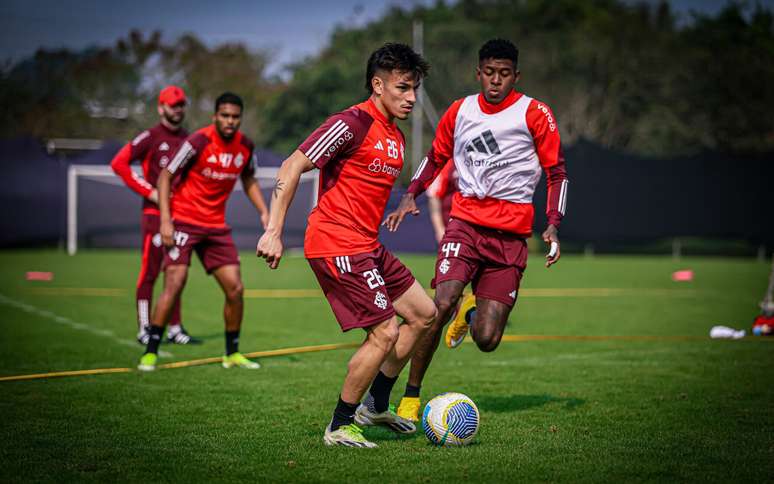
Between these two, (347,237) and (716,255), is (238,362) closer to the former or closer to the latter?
(347,237)

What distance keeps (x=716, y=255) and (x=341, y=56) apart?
29.9 m

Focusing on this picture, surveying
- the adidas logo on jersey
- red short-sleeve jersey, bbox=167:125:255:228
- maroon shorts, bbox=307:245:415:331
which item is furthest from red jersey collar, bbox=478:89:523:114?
red short-sleeve jersey, bbox=167:125:255:228

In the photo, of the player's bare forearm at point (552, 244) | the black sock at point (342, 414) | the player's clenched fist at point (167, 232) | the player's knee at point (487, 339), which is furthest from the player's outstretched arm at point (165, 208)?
the player's bare forearm at point (552, 244)

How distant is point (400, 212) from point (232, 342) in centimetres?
288

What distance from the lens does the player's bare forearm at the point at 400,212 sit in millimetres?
6270

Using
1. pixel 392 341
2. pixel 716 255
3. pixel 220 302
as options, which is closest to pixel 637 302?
pixel 220 302

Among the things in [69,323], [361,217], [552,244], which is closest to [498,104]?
[552,244]

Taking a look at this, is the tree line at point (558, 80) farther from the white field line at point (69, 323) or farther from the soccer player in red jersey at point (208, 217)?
the soccer player in red jersey at point (208, 217)

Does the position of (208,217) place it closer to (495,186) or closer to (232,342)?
(232,342)

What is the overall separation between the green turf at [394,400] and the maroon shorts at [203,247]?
39.1 inches

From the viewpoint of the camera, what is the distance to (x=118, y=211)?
27.3m

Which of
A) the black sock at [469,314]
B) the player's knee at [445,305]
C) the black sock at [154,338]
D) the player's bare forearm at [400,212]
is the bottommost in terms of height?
the black sock at [154,338]

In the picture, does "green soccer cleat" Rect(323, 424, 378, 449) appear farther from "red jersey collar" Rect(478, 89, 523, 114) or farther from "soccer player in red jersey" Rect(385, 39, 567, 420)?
"red jersey collar" Rect(478, 89, 523, 114)

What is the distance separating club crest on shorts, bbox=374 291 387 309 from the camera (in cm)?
540
